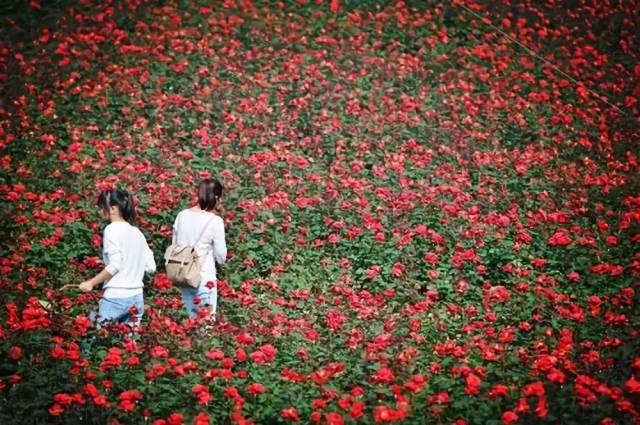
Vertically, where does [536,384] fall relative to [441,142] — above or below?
above

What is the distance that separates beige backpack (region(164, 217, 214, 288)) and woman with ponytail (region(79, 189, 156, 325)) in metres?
0.23

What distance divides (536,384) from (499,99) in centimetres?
658

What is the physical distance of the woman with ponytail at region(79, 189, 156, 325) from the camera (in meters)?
5.51

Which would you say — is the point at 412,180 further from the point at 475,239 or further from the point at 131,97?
the point at 131,97

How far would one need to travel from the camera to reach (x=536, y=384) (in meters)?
4.36

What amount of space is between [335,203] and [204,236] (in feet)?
6.99

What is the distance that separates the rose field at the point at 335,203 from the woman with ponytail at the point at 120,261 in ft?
0.71

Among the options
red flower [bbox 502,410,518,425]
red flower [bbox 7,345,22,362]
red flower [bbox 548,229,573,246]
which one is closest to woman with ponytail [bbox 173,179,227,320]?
red flower [bbox 7,345,22,362]

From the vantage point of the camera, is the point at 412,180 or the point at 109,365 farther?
the point at 412,180

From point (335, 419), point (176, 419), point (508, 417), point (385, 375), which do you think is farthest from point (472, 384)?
point (176, 419)

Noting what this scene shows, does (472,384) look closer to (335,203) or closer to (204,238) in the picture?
(204,238)

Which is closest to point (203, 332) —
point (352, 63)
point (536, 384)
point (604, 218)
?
point (536, 384)

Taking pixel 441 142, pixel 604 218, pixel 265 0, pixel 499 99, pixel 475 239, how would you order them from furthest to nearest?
1. pixel 265 0
2. pixel 499 99
3. pixel 441 142
4. pixel 604 218
5. pixel 475 239

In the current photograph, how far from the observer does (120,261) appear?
552 centimetres
